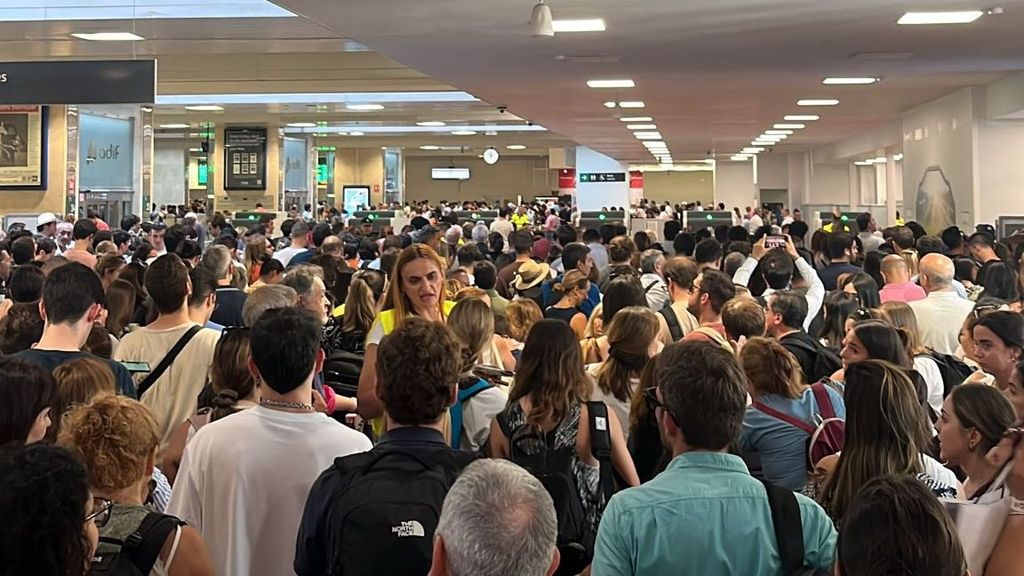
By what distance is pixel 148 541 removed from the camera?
8.23 ft

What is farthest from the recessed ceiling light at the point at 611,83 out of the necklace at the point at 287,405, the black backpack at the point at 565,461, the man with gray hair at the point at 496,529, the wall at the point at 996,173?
the man with gray hair at the point at 496,529

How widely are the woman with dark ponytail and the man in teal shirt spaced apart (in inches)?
62.9

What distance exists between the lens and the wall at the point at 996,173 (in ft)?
48.3

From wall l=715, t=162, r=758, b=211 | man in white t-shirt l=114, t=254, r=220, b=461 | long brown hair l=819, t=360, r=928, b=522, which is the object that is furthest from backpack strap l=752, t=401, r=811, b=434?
wall l=715, t=162, r=758, b=211

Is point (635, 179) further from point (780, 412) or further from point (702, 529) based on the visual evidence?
point (702, 529)

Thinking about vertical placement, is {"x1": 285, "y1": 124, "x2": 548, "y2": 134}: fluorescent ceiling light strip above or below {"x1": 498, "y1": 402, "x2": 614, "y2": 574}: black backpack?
above

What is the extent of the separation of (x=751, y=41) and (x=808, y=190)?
24.8m

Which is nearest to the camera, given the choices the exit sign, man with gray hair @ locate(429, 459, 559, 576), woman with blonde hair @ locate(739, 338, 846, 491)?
man with gray hair @ locate(429, 459, 559, 576)

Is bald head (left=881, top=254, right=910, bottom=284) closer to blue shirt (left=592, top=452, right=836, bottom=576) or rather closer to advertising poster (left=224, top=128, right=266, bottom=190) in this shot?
blue shirt (left=592, top=452, right=836, bottom=576)

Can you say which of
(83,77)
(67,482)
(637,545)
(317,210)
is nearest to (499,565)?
(637,545)

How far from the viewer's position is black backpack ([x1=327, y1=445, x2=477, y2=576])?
2664 millimetres

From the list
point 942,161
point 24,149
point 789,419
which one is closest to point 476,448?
point 789,419

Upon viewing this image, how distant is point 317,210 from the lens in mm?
33469

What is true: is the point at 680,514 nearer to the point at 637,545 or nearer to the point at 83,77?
the point at 637,545
